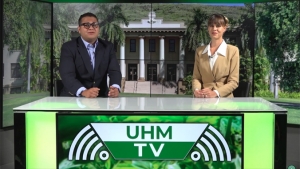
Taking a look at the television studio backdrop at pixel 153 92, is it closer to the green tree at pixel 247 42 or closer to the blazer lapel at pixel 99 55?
the green tree at pixel 247 42

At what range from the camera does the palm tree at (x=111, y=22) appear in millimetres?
8258

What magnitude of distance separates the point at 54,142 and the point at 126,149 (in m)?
0.47

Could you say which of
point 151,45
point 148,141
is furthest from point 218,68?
point 151,45

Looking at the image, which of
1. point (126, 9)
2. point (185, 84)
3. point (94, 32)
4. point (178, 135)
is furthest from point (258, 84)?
point (178, 135)

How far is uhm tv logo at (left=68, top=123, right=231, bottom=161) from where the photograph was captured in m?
2.86

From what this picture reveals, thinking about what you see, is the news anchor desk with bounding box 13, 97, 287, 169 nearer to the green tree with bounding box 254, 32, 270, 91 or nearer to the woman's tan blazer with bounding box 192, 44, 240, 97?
the woman's tan blazer with bounding box 192, 44, 240, 97

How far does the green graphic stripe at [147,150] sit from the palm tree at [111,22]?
5.44 metres

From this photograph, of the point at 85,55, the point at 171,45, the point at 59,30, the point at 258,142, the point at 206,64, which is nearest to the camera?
the point at 258,142

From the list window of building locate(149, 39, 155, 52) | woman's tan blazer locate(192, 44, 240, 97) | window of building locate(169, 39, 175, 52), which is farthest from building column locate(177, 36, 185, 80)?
woman's tan blazer locate(192, 44, 240, 97)

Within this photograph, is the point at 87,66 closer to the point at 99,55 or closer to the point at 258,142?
the point at 99,55

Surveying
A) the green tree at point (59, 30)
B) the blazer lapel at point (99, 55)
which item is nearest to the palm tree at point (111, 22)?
the green tree at point (59, 30)

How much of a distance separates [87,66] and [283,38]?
5.72m

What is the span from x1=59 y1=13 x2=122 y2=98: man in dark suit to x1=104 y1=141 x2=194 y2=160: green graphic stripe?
1.94 metres

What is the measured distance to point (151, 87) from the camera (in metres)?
8.88
